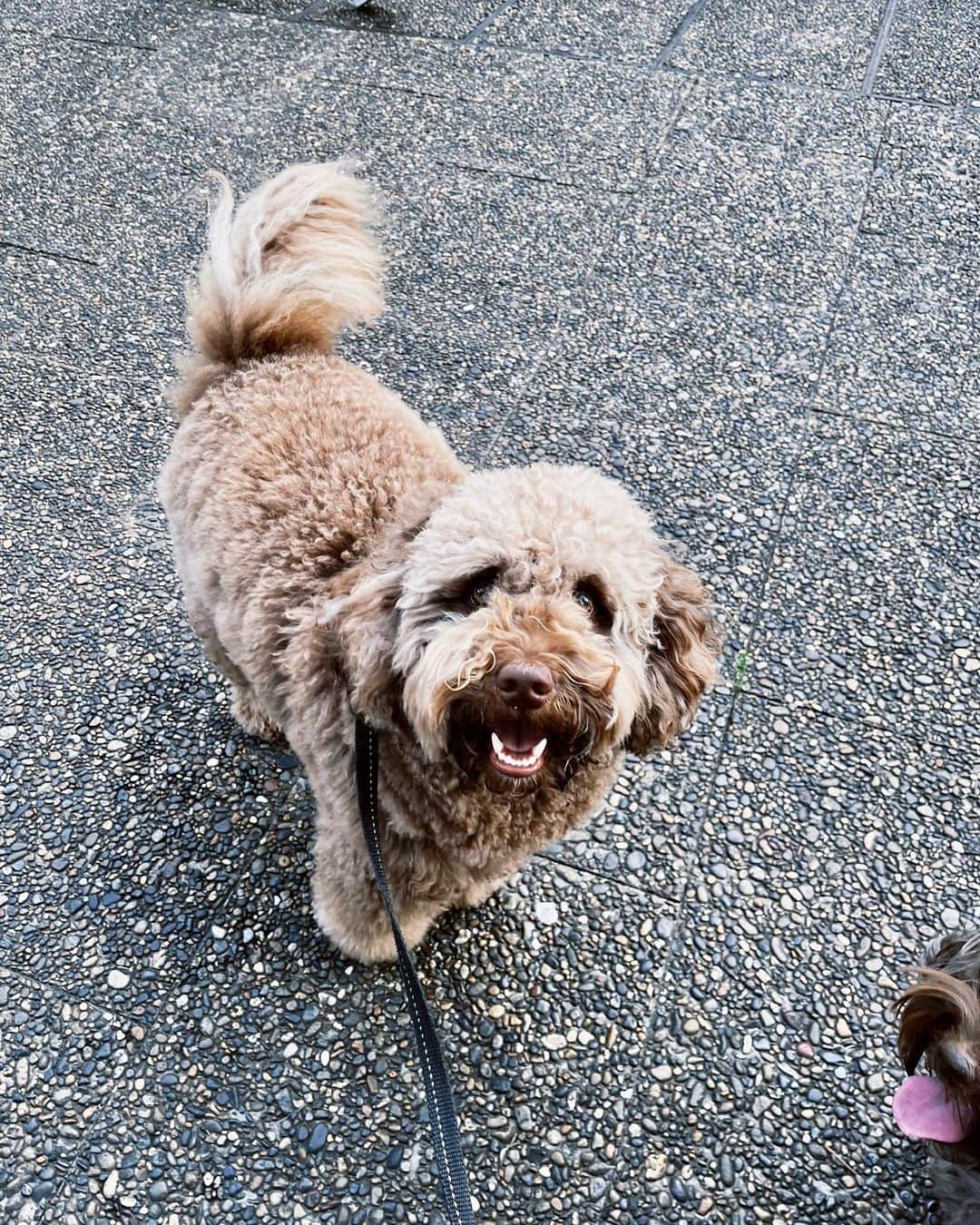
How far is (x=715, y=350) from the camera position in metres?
4.30

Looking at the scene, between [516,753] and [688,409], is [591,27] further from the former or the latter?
[516,753]

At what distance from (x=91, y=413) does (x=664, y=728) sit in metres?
3.05

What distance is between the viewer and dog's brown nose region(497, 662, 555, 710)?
5.73 ft

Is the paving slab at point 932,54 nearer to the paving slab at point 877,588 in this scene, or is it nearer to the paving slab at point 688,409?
the paving slab at point 688,409

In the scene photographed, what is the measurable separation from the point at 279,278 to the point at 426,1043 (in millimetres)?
1987

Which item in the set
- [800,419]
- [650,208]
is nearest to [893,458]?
[800,419]

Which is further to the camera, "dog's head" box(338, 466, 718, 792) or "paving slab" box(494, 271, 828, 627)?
"paving slab" box(494, 271, 828, 627)

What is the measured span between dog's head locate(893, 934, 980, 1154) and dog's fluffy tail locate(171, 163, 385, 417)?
86.3 inches

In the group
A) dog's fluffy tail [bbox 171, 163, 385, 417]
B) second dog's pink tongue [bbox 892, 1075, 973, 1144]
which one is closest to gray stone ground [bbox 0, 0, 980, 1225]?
second dog's pink tongue [bbox 892, 1075, 973, 1144]

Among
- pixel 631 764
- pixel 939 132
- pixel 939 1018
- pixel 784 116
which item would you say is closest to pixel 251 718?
pixel 631 764

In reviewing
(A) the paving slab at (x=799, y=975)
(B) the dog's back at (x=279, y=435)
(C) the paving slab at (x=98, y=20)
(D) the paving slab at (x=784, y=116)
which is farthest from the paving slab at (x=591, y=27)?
(A) the paving slab at (x=799, y=975)

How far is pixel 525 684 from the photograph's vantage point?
5.74 feet

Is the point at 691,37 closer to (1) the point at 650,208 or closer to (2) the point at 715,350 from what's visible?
(1) the point at 650,208

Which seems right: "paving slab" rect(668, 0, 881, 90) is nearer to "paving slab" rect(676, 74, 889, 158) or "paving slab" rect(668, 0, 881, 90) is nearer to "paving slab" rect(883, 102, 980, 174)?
"paving slab" rect(676, 74, 889, 158)
